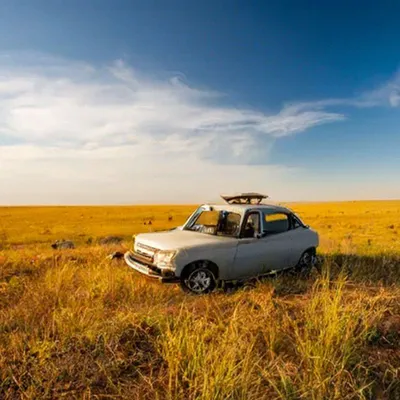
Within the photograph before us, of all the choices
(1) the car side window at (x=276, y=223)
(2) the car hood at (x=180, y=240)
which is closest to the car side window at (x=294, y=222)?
(1) the car side window at (x=276, y=223)

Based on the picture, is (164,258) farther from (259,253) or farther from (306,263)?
(306,263)

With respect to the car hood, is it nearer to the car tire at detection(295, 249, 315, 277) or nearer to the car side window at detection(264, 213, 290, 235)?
the car side window at detection(264, 213, 290, 235)

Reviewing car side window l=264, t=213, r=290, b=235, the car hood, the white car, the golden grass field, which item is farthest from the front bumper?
car side window l=264, t=213, r=290, b=235

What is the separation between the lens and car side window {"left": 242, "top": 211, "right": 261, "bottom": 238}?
296 inches

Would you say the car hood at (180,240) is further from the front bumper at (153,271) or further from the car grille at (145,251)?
the front bumper at (153,271)

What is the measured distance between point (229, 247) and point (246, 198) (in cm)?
189

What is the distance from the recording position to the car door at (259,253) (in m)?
7.22

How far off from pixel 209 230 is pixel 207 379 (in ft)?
15.4

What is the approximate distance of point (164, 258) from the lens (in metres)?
6.55

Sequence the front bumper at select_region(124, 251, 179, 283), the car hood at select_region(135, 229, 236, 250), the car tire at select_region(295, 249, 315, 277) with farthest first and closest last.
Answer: the car tire at select_region(295, 249, 315, 277) → the car hood at select_region(135, 229, 236, 250) → the front bumper at select_region(124, 251, 179, 283)

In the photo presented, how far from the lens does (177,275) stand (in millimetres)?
6453

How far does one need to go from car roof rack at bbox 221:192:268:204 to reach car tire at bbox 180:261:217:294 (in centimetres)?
224

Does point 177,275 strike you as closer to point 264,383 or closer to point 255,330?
point 255,330

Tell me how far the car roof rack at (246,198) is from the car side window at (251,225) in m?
0.71
